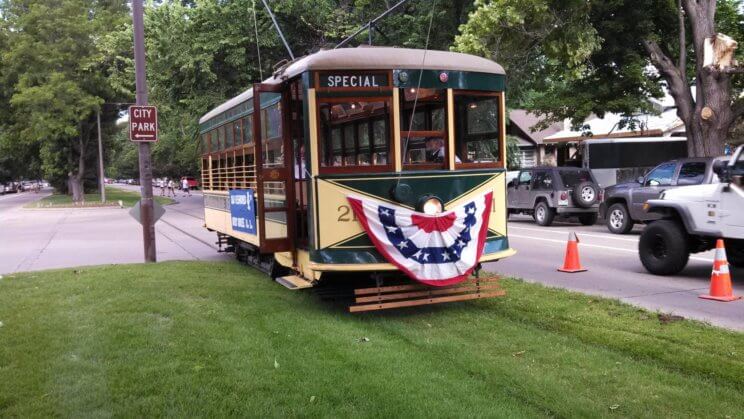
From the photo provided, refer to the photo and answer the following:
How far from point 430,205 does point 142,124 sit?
265 inches

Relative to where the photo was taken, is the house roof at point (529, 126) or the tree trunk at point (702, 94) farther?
the house roof at point (529, 126)

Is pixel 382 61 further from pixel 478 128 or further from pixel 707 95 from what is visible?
pixel 707 95

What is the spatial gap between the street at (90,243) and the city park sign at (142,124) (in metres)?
3.09

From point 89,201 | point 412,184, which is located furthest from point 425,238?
point 89,201

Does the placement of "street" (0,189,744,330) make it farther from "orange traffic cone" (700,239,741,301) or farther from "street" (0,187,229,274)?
"orange traffic cone" (700,239,741,301)

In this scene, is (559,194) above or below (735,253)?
above

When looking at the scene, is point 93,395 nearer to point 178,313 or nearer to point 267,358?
point 267,358

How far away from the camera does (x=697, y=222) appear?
9.30 m

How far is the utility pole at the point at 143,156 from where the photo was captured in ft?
37.0

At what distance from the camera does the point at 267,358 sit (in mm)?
5422

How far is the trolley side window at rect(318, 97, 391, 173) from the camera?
6.91 m

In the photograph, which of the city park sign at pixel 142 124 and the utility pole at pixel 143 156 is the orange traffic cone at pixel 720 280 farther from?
the city park sign at pixel 142 124

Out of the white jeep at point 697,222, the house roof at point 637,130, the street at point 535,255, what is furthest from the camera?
the house roof at point 637,130

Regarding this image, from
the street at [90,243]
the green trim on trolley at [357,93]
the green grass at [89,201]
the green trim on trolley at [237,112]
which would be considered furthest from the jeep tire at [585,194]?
the green grass at [89,201]
